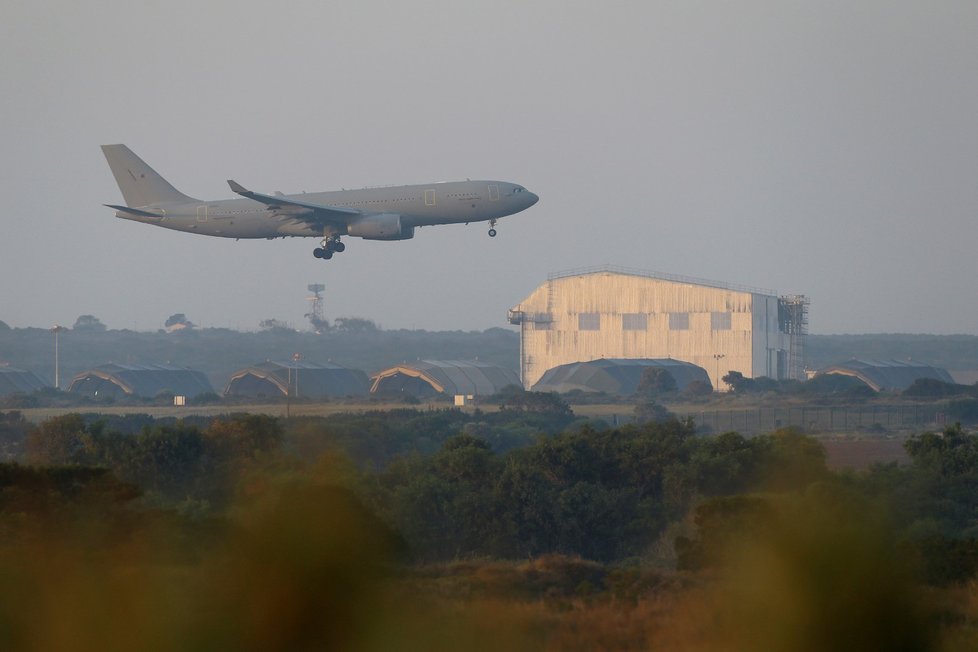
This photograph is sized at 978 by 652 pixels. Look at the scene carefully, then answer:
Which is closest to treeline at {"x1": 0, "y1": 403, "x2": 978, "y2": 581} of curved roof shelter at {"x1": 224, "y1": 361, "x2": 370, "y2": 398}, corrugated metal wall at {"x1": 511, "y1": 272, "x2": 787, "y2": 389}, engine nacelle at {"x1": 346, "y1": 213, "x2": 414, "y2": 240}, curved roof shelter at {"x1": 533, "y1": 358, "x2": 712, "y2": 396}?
engine nacelle at {"x1": 346, "y1": 213, "x2": 414, "y2": 240}

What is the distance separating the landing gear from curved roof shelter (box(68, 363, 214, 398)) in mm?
33594

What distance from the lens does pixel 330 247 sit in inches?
2766

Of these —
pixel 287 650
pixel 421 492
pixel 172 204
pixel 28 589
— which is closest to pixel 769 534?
pixel 287 650

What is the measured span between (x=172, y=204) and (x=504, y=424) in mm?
21821

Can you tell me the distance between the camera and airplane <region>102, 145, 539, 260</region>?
6694 cm

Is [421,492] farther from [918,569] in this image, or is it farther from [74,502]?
[918,569]

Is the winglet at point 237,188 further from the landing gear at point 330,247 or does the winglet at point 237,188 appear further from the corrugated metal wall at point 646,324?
the corrugated metal wall at point 646,324

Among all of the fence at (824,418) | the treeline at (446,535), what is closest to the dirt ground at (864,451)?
the treeline at (446,535)

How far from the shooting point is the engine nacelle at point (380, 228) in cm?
6650

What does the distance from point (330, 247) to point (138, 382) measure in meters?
38.8

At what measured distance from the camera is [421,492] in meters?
35.6

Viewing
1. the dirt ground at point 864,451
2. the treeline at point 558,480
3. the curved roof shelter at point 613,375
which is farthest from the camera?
the curved roof shelter at point 613,375

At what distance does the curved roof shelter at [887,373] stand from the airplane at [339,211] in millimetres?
45256

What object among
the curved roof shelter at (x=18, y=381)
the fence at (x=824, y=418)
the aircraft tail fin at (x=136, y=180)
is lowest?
the fence at (x=824, y=418)
